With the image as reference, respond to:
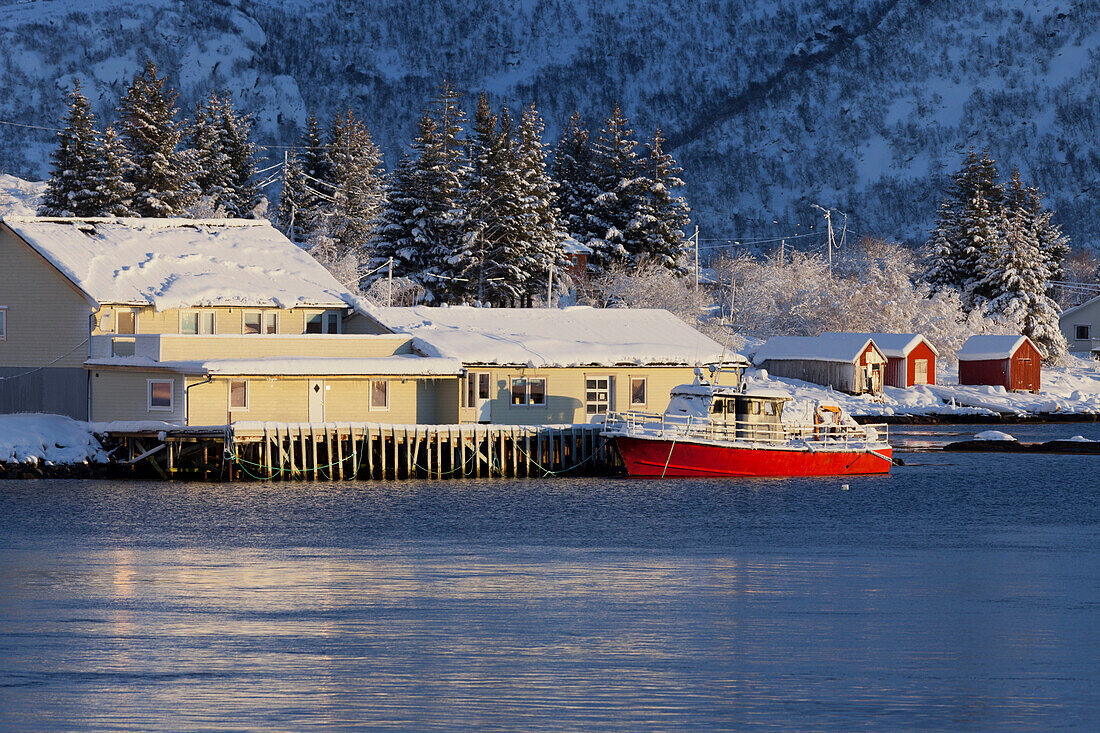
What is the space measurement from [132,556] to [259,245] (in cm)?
2722

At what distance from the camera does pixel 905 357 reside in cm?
9256

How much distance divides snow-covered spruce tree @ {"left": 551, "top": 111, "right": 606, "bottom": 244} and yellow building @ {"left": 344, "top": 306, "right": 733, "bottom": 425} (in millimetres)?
41518

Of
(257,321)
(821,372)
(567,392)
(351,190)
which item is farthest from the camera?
(351,190)

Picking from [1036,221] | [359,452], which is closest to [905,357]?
[1036,221]

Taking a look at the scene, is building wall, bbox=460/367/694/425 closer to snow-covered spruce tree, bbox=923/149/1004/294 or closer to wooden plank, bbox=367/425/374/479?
wooden plank, bbox=367/425/374/479

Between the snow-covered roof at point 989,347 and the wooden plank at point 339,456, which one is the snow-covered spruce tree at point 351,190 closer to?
the snow-covered roof at point 989,347

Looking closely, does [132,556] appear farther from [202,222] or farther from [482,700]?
[202,222]

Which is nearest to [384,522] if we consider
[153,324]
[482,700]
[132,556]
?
[132,556]

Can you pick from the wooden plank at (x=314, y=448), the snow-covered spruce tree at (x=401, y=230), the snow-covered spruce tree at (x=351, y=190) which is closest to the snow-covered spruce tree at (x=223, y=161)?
the snow-covered spruce tree at (x=351, y=190)

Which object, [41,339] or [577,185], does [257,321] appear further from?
[577,185]

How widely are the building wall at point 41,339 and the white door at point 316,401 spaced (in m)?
7.45

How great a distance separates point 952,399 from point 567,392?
135 feet

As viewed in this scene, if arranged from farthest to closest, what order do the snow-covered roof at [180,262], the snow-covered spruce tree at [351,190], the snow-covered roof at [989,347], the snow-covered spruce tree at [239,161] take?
the snow-covered spruce tree at [351,190] < the snow-covered spruce tree at [239,161] < the snow-covered roof at [989,347] < the snow-covered roof at [180,262]

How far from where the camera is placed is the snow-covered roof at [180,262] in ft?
177
